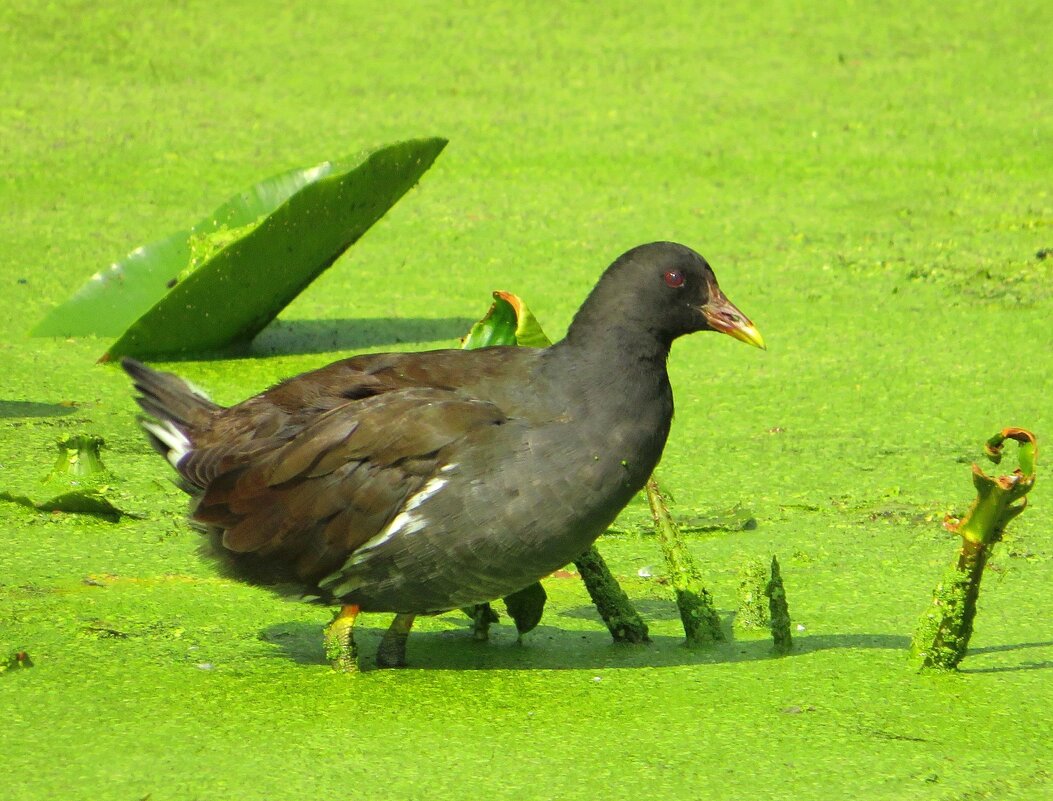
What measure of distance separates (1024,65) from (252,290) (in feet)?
12.1

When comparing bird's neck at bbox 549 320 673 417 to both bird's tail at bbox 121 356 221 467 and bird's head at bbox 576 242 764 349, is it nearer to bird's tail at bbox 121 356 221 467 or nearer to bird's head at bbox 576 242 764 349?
bird's head at bbox 576 242 764 349

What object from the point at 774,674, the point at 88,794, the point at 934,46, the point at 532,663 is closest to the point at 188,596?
the point at 532,663

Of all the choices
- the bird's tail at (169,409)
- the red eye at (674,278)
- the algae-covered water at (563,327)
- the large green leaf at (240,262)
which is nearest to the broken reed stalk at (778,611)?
the algae-covered water at (563,327)

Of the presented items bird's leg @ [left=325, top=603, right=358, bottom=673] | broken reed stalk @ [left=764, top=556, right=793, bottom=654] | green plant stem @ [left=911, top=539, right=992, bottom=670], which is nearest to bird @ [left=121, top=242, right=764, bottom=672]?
bird's leg @ [left=325, top=603, right=358, bottom=673]

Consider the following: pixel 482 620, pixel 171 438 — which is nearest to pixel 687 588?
pixel 482 620

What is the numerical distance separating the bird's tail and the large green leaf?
1.02 meters

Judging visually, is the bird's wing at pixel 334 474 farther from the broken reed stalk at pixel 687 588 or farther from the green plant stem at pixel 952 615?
the green plant stem at pixel 952 615

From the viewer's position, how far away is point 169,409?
2.86 m

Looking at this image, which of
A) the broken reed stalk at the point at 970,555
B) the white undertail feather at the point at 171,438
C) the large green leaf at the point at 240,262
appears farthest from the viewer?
the large green leaf at the point at 240,262

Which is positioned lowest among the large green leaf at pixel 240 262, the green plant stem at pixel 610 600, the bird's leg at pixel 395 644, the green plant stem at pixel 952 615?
the bird's leg at pixel 395 644

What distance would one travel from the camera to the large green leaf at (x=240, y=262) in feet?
12.8

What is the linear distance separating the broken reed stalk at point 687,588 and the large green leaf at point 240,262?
1552 millimetres

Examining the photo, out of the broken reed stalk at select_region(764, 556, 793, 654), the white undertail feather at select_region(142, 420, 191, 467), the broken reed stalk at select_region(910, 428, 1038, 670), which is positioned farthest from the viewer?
the white undertail feather at select_region(142, 420, 191, 467)

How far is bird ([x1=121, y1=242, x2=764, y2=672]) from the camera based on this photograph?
2432 millimetres
